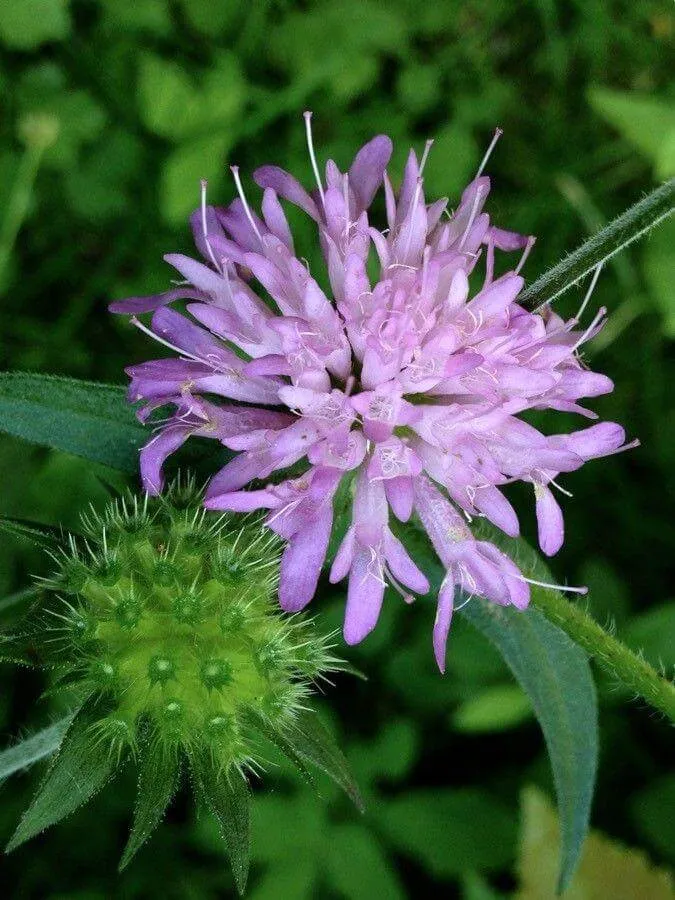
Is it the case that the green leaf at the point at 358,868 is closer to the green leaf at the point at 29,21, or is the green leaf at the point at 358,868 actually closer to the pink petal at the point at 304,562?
the pink petal at the point at 304,562

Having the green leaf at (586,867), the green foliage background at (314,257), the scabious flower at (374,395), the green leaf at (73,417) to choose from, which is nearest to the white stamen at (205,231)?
the scabious flower at (374,395)

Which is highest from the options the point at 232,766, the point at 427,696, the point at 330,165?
the point at 330,165

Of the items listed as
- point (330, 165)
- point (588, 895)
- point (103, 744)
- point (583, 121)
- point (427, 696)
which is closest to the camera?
point (103, 744)

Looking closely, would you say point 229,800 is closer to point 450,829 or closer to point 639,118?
point 450,829

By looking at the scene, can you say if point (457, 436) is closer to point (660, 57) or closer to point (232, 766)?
point (232, 766)

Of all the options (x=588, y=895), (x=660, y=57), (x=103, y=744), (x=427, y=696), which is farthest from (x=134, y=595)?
(x=660, y=57)

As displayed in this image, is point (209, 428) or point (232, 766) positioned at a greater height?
point (209, 428)

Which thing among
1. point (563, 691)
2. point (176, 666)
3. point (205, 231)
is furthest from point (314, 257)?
point (176, 666)

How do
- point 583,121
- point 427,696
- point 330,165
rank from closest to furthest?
1. point 330,165
2. point 427,696
3. point 583,121
